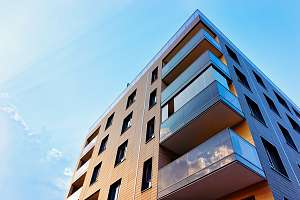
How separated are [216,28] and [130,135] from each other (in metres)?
9.92

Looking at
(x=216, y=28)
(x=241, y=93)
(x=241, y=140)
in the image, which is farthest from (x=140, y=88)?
(x=241, y=140)

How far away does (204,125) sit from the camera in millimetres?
10328

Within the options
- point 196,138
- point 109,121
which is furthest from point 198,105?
point 109,121

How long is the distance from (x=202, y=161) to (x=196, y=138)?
2.59 meters

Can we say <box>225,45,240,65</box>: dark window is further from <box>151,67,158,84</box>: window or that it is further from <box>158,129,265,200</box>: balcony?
<box>158,129,265,200</box>: balcony

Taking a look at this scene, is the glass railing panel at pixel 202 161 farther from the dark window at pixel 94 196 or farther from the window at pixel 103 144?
the window at pixel 103 144

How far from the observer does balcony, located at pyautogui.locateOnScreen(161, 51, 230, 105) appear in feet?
39.1

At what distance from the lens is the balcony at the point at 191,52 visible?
13867mm

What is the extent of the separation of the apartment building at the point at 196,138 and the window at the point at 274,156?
0.05m

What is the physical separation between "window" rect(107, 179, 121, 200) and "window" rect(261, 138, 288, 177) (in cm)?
792

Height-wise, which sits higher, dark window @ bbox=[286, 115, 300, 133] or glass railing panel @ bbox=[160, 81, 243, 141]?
dark window @ bbox=[286, 115, 300, 133]

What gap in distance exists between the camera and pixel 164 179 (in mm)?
9602

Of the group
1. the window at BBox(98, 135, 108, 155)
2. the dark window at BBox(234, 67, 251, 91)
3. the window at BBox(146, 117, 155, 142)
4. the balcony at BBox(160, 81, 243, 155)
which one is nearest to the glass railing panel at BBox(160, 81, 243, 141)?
the balcony at BBox(160, 81, 243, 155)

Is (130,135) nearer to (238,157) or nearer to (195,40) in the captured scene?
(195,40)
